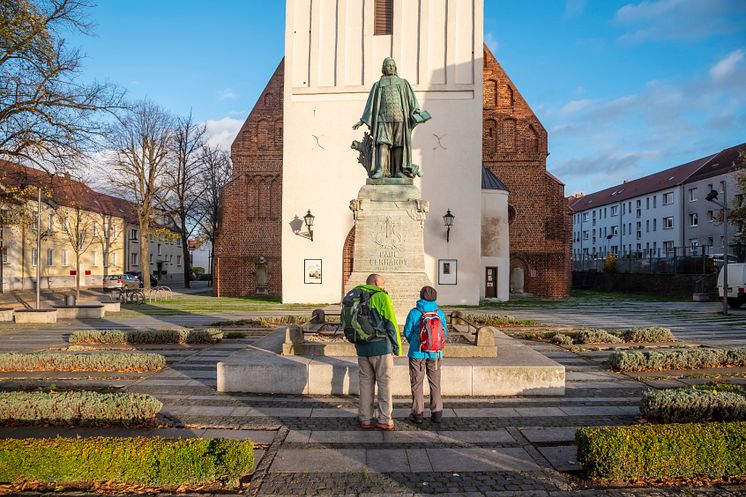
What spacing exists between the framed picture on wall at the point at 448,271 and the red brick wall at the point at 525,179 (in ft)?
22.9

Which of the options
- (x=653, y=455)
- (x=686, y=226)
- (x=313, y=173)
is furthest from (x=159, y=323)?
(x=686, y=226)

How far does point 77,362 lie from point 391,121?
7.22 m

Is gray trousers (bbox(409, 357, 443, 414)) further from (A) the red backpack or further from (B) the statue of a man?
(B) the statue of a man

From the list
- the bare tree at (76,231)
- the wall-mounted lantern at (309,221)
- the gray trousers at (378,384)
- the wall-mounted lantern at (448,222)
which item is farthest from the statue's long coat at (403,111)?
the bare tree at (76,231)

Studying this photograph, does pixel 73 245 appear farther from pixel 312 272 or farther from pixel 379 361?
pixel 379 361

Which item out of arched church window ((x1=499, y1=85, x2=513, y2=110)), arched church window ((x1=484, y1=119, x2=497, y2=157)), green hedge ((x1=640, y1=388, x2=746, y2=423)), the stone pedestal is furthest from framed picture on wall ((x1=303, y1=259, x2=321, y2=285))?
green hedge ((x1=640, y1=388, x2=746, y2=423))

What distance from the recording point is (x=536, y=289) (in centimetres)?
2966

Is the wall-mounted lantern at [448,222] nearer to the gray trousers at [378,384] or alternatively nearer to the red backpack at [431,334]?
the red backpack at [431,334]

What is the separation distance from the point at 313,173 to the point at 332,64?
5.41 metres

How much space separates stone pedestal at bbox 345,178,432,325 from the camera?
9.51 meters

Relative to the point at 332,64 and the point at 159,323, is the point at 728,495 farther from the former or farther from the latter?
the point at 332,64

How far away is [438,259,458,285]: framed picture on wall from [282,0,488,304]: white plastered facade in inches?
7.7

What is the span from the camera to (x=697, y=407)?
5.89 metres

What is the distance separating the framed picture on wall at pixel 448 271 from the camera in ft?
80.0
